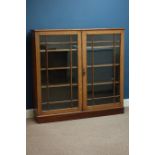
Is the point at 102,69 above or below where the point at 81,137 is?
above

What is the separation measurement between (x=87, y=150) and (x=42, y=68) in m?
1.32

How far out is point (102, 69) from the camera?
4.17m

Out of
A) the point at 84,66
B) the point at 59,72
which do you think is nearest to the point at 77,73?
the point at 84,66

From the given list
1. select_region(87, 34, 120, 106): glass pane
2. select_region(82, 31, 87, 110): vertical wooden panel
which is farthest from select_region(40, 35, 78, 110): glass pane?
select_region(87, 34, 120, 106): glass pane

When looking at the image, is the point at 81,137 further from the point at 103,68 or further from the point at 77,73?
the point at 103,68

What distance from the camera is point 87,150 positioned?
2.96m

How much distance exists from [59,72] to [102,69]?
2.04 ft

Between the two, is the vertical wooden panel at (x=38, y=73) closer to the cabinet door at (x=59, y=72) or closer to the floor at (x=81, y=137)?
the cabinet door at (x=59, y=72)

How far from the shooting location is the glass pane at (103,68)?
408cm

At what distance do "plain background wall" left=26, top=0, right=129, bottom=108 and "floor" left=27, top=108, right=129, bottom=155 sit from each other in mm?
656

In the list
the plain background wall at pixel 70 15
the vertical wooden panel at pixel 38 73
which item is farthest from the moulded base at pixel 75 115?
the plain background wall at pixel 70 15

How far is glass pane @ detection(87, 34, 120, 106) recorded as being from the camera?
4.08 m

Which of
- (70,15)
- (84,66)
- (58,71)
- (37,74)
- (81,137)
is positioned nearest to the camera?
(81,137)
